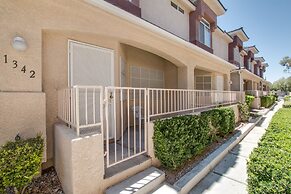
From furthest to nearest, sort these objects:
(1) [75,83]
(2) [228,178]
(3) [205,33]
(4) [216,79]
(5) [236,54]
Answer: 1. (5) [236,54]
2. (4) [216,79]
3. (3) [205,33]
4. (1) [75,83]
5. (2) [228,178]

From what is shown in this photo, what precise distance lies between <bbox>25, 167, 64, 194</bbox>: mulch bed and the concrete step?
1271mm

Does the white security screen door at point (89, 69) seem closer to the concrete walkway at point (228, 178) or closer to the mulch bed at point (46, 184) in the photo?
the mulch bed at point (46, 184)

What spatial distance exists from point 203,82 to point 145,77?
5987 millimetres

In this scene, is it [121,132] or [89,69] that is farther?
[89,69]

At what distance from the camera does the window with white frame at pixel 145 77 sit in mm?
8609

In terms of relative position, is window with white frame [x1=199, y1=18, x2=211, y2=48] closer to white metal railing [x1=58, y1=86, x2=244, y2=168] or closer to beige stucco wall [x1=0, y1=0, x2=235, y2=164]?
white metal railing [x1=58, y1=86, x2=244, y2=168]

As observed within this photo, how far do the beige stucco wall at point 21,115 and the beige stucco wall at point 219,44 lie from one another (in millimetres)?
14242

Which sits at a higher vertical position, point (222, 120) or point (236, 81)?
point (236, 81)

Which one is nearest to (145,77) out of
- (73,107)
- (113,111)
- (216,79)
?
(113,111)

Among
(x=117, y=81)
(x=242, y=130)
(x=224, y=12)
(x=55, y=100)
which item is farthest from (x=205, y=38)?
(x=55, y=100)

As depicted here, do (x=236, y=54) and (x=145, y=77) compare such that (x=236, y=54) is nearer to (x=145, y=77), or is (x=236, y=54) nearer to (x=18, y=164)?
(x=145, y=77)

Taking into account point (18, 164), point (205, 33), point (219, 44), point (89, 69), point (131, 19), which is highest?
point (219, 44)

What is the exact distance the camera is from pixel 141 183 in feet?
12.1

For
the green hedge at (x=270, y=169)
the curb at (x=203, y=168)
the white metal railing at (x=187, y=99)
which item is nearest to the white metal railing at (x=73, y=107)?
the curb at (x=203, y=168)
